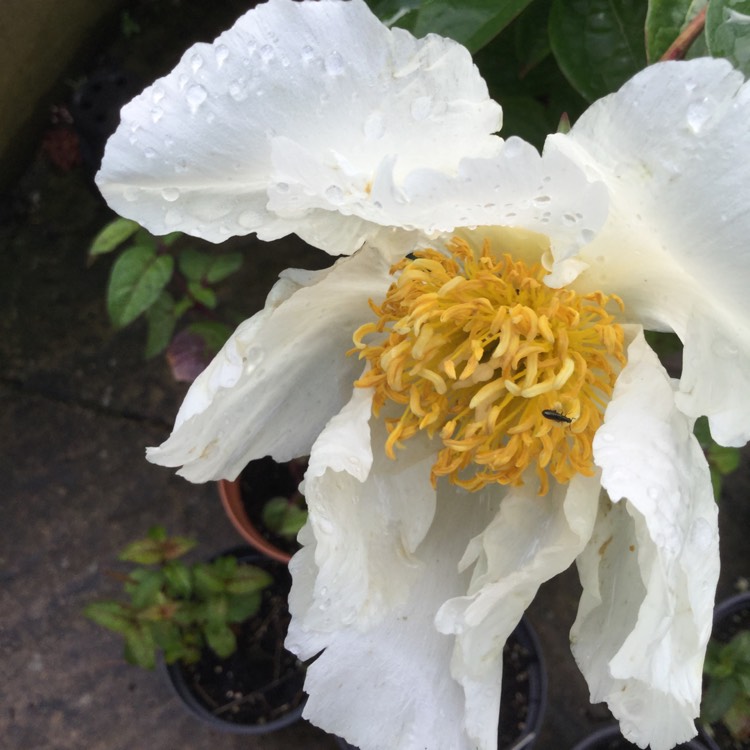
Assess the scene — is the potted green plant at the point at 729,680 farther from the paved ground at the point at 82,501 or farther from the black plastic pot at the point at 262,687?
the black plastic pot at the point at 262,687

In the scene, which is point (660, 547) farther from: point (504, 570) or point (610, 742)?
point (610, 742)

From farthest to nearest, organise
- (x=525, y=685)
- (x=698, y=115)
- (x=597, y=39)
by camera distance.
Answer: (x=525, y=685), (x=597, y=39), (x=698, y=115)

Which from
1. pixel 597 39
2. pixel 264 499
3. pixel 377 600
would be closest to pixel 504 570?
pixel 377 600

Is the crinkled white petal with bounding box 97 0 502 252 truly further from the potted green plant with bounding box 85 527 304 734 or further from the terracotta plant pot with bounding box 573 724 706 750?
the terracotta plant pot with bounding box 573 724 706 750

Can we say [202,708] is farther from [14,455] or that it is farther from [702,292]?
[702,292]

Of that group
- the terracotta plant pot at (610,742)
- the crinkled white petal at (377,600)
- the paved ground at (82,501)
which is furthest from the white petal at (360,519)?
the paved ground at (82,501)

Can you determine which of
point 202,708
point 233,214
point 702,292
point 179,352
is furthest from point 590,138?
point 202,708

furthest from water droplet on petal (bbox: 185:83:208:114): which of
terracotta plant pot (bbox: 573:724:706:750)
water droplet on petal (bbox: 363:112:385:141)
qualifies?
terracotta plant pot (bbox: 573:724:706:750)
